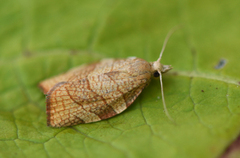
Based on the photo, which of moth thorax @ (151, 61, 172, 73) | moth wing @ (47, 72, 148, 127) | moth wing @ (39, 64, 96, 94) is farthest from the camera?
moth wing @ (39, 64, 96, 94)

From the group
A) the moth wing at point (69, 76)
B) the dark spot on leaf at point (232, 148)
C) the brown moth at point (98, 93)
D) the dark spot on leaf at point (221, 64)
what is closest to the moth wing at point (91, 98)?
the brown moth at point (98, 93)

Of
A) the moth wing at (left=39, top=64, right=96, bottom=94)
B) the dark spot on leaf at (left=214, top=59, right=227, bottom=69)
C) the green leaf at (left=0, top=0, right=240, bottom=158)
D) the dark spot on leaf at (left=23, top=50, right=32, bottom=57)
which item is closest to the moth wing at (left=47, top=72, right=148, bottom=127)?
the green leaf at (left=0, top=0, right=240, bottom=158)

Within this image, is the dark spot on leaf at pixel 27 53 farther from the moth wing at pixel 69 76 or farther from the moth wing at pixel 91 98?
the moth wing at pixel 91 98

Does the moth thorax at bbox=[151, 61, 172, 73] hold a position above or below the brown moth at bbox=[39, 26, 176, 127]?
above

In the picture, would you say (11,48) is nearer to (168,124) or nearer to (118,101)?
(118,101)

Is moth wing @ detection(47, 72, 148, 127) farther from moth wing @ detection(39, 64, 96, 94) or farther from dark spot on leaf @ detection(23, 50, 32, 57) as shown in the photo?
dark spot on leaf @ detection(23, 50, 32, 57)

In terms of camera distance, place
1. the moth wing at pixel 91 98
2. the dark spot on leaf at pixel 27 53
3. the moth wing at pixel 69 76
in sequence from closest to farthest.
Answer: the moth wing at pixel 91 98, the moth wing at pixel 69 76, the dark spot on leaf at pixel 27 53

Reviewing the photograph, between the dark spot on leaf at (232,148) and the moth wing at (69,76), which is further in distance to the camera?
the moth wing at (69,76)

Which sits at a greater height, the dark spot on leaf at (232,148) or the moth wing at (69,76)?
the moth wing at (69,76)
